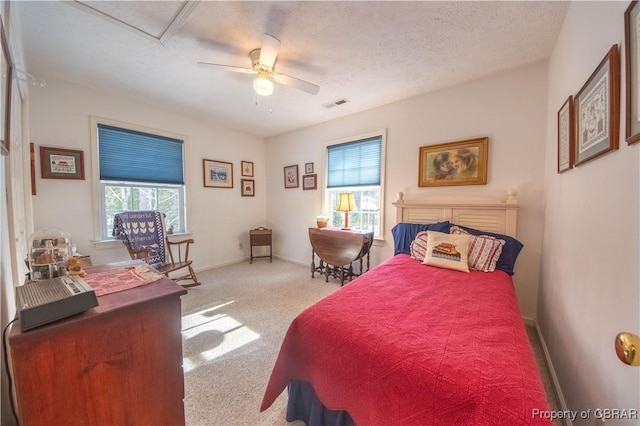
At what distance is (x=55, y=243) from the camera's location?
108cm

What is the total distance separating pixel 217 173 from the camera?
12.8ft

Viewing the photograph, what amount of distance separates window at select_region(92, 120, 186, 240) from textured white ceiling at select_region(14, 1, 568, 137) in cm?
56

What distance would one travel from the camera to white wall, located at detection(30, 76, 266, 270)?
8.06 feet

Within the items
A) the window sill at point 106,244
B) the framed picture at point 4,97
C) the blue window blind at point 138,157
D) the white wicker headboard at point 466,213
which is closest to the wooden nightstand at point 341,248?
the white wicker headboard at point 466,213

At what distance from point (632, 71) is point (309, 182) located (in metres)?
3.42

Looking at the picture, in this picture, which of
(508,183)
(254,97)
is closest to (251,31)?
(254,97)

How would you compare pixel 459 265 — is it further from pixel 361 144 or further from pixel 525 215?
pixel 361 144

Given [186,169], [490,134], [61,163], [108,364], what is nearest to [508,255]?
[490,134]

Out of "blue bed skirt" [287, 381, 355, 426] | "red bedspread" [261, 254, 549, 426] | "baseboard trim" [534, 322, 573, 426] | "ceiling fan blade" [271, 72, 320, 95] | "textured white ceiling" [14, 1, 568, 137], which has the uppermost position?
"textured white ceiling" [14, 1, 568, 137]

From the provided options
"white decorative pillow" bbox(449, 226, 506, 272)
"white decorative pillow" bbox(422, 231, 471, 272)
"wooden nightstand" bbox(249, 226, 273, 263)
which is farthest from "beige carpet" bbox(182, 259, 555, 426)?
"white decorative pillow" bbox(422, 231, 471, 272)

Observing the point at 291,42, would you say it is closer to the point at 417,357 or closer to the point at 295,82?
the point at 295,82

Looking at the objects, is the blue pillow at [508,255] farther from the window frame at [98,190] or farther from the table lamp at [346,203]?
the window frame at [98,190]

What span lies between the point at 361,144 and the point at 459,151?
1.27m

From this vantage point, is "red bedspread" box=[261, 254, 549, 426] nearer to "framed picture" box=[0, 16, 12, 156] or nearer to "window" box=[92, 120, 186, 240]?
"framed picture" box=[0, 16, 12, 156]
